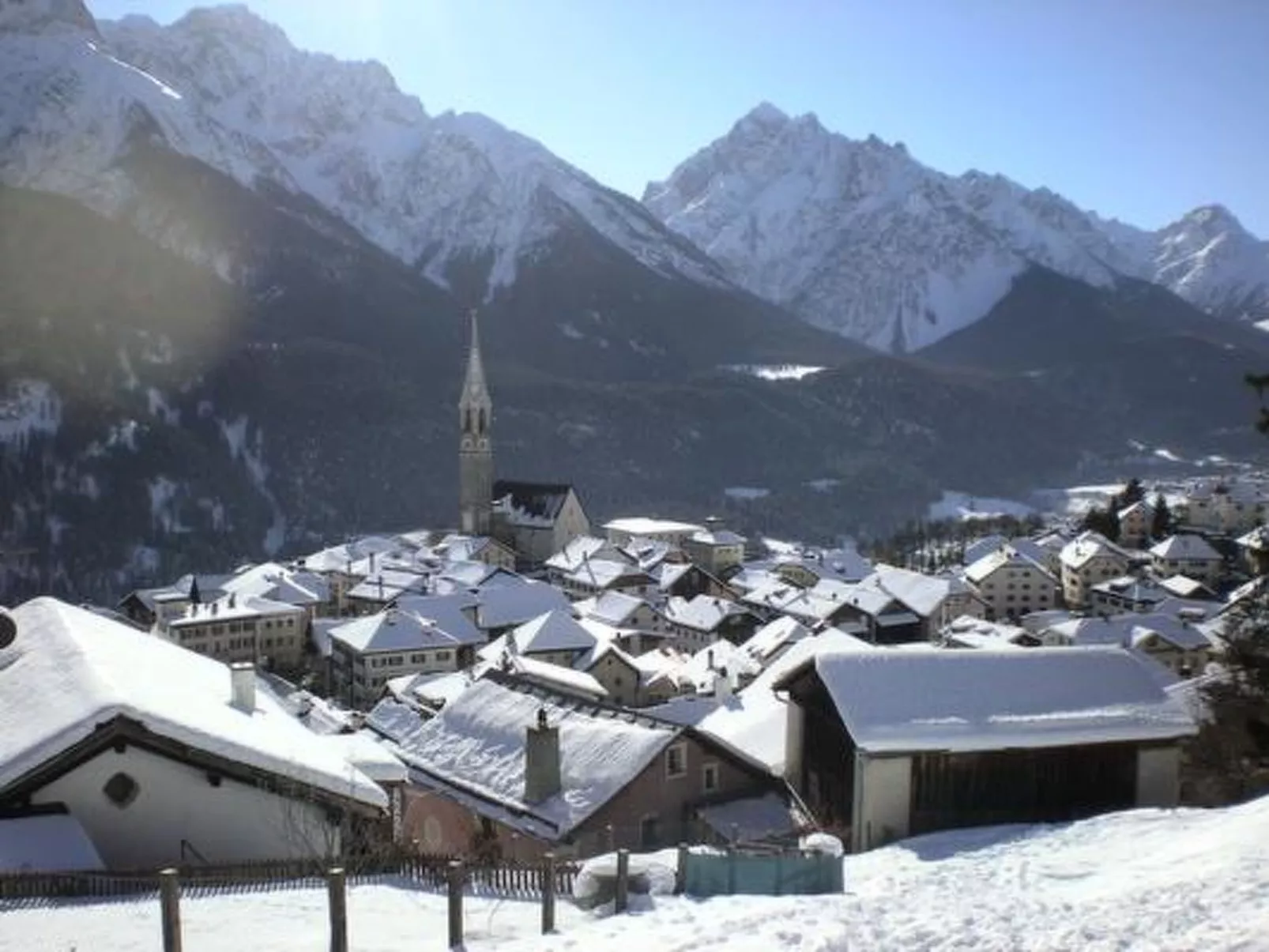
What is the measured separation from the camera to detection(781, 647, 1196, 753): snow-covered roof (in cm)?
2217

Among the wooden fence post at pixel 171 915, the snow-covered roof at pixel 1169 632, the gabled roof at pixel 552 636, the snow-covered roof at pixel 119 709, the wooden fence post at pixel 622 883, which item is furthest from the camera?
the snow-covered roof at pixel 1169 632

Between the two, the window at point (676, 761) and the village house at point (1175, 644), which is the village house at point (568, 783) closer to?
the window at point (676, 761)

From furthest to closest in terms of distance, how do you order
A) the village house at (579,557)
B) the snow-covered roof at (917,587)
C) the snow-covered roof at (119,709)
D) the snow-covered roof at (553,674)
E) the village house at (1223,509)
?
1. the village house at (1223,509)
2. the village house at (579,557)
3. the snow-covered roof at (917,587)
4. the snow-covered roof at (553,674)
5. the snow-covered roof at (119,709)

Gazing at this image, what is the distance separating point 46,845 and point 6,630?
5397mm

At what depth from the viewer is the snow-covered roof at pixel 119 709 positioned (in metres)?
13.8

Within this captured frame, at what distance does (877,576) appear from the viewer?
3556 inches

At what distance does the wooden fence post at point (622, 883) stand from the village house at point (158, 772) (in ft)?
15.2

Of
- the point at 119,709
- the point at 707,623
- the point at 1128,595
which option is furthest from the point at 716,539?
the point at 119,709

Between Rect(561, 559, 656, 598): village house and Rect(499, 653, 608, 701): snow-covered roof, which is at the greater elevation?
Rect(499, 653, 608, 701): snow-covered roof

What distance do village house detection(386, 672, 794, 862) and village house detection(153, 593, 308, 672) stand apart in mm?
51941

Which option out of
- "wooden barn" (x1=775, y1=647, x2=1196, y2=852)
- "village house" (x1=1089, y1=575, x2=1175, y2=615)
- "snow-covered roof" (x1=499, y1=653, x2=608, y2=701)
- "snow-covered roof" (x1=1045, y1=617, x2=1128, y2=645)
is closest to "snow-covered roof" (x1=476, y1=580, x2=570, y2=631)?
"snow-covered roof" (x1=499, y1=653, x2=608, y2=701)

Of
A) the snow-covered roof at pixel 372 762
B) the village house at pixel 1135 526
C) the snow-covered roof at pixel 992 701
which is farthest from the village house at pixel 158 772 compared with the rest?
the village house at pixel 1135 526

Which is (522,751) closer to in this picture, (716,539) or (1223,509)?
(716,539)

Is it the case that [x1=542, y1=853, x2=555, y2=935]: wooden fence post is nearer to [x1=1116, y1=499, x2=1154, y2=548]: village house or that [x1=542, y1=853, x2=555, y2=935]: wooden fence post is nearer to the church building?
the church building
